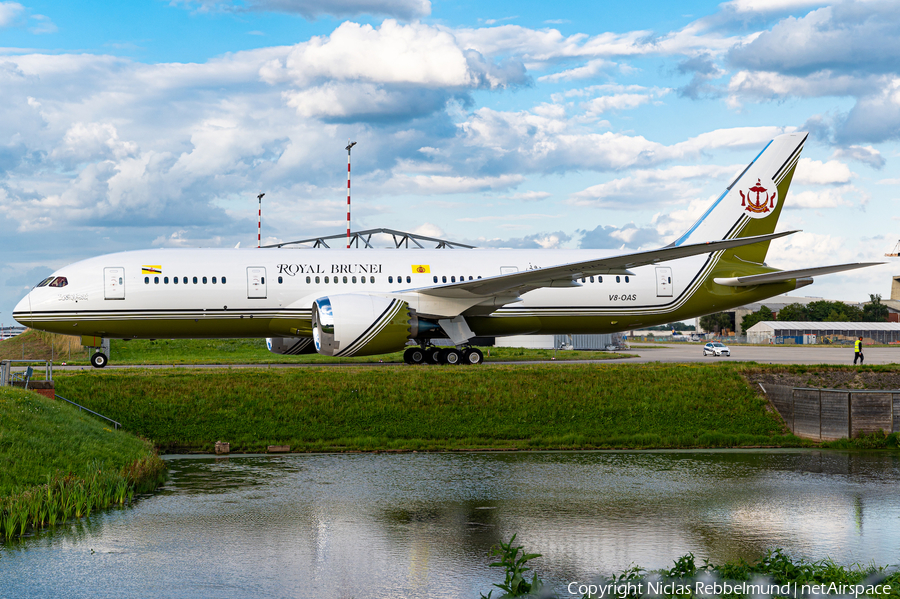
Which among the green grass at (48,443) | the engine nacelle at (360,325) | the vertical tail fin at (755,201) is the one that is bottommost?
the green grass at (48,443)

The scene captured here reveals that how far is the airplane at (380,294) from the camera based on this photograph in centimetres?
2441

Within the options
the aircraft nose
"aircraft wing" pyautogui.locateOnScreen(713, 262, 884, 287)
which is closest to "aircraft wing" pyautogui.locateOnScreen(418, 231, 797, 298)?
"aircraft wing" pyautogui.locateOnScreen(713, 262, 884, 287)

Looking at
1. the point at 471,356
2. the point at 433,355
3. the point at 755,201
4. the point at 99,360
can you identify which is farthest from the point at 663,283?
the point at 99,360

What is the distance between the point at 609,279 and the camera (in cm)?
2912

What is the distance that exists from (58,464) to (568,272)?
1514 centimetres

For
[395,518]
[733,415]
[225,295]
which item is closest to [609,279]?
[733,415]

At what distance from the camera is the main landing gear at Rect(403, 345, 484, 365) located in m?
27.8

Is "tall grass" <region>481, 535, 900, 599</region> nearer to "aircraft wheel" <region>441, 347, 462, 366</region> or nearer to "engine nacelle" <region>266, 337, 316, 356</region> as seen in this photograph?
"aircraft wheel" <region>441, 347, 462, 366</region>

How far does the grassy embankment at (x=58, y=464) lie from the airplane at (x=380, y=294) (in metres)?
8.27

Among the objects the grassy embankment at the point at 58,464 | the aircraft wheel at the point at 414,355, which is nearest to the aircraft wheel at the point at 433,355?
the aircraft wheel at the point at 414,355

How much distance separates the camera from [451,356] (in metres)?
27.8

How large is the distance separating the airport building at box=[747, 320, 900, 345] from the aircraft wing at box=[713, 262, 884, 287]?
72.6m

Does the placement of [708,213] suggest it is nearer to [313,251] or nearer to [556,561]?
[313,251]

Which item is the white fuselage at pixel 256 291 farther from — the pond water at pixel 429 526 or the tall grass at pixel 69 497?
the tall grass at pixel 69 497
